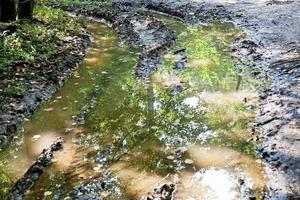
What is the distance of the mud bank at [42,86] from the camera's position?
25.4ft

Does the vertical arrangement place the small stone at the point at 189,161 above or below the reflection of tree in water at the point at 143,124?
above

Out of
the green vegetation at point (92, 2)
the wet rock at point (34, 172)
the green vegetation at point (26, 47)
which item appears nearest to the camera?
the wet rock at point (34, 172)

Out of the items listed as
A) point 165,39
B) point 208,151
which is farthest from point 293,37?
point 208,151

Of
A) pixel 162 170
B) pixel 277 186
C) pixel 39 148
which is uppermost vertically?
pixel 277 186

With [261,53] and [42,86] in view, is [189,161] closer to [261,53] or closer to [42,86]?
[42,86]

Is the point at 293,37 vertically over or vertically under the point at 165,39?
over

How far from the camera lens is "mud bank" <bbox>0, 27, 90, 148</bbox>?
25.4 feet

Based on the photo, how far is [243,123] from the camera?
777cm

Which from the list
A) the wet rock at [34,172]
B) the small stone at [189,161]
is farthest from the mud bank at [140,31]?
the small stone at [189,161]

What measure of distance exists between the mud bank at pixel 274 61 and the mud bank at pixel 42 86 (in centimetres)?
468

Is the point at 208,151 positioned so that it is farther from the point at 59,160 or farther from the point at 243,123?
the point at 59,160

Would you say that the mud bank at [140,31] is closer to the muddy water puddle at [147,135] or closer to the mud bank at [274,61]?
the muddy water puddle at [147,135]

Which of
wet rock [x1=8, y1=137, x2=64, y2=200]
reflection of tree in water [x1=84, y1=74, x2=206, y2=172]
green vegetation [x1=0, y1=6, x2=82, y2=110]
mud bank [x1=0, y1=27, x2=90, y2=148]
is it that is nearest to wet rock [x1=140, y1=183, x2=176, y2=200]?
reflection of tree in water [x1=84, y1=74, x2=206, y2=172]

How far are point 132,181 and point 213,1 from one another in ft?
61.9
